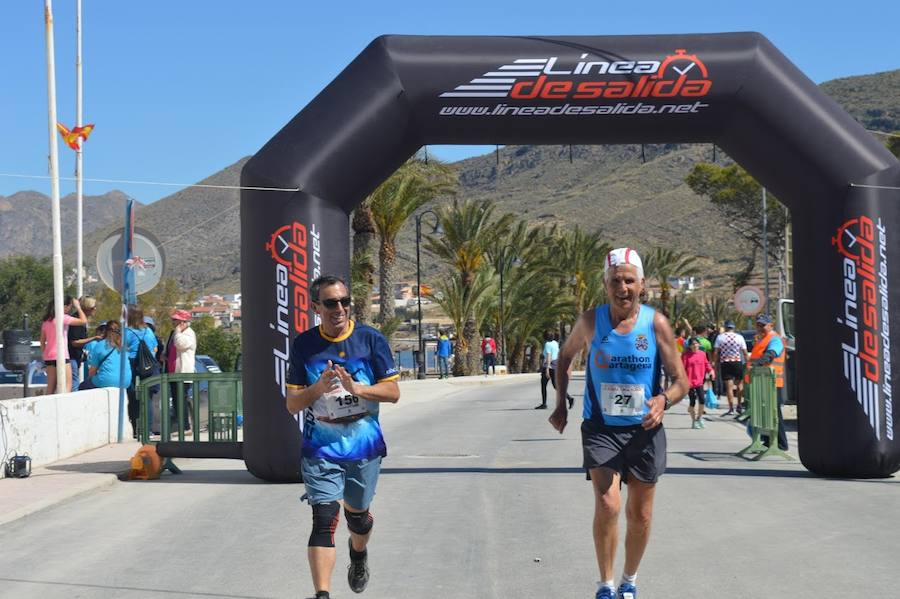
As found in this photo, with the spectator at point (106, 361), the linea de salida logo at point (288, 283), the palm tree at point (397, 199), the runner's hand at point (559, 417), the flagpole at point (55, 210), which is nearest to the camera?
the runner's hand at point (559, 417)

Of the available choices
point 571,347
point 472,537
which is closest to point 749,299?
point 472,537

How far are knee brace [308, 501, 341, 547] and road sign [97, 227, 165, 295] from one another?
9.16 meters

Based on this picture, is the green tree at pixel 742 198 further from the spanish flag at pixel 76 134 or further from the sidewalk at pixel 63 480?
the sidewalk at pixel 63 480

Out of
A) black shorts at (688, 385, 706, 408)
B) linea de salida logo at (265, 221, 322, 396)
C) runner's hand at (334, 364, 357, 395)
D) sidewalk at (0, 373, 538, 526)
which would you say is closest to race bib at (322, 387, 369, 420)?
runner's hand at (334, 364, 357, 395)

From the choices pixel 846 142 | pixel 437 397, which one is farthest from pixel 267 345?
pixel 437 397

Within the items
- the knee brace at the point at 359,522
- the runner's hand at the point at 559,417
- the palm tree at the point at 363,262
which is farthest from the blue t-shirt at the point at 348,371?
the palm tree at the point at 363,262

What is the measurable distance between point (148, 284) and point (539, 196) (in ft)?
465

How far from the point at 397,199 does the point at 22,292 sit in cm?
6046

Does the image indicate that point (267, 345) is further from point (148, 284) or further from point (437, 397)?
point (437, 397)

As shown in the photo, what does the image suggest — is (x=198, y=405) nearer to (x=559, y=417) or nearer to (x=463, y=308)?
(x=559, y=417)

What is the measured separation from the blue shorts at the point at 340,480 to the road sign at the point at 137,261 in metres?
8.94

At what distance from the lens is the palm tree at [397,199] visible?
39688 millimetres

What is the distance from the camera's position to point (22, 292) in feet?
305

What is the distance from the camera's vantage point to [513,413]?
80.8 feet
